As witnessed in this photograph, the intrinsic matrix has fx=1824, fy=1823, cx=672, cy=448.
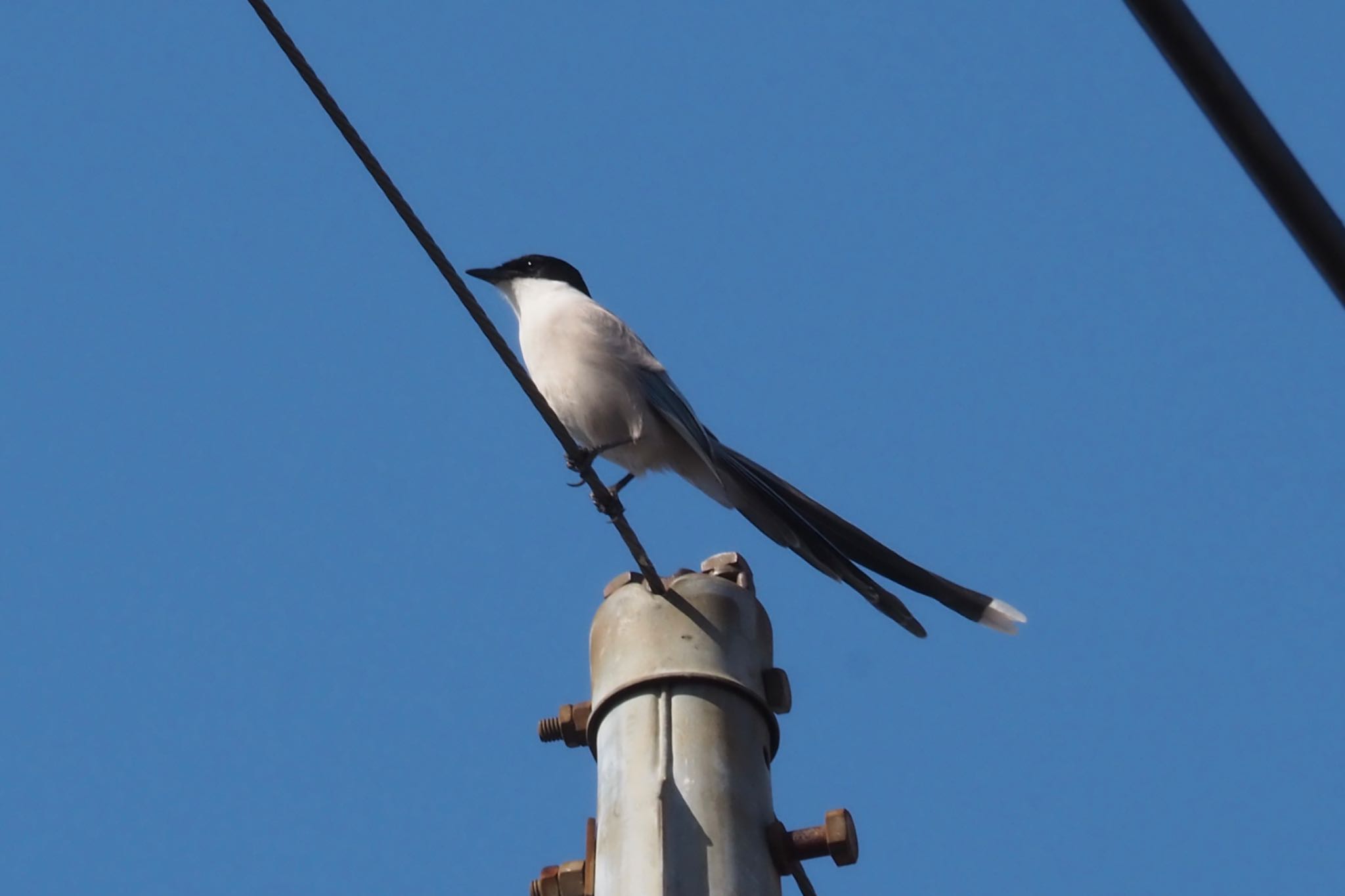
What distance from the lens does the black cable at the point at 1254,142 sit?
62.4 inches

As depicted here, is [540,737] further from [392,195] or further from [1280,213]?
[1280,213]

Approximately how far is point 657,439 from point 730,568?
2.16m

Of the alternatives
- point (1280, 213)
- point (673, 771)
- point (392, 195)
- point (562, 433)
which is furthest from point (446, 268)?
point (1280, 213)

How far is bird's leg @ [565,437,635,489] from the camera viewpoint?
14.2 feet

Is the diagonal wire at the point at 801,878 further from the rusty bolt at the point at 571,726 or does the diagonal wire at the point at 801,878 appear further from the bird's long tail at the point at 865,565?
the bird's long tail at the point at 865,565

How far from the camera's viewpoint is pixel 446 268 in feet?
11.8

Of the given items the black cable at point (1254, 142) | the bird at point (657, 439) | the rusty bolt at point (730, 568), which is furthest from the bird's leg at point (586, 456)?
the black cable at point (1254, 142)

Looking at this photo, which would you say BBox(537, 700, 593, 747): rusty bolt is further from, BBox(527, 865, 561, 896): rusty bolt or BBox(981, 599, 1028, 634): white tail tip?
BBox(981, 599, 1028, 634): white tail tip

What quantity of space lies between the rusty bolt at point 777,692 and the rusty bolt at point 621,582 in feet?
1.05

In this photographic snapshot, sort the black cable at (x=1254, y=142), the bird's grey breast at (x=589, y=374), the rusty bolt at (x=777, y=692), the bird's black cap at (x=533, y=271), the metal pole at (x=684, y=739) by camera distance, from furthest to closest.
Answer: the bird's black cap at (x=533, y=271)
the bird's grey breast at (x=589, y=374)
the rusty bolt at (x=777, y=692)
the metal pole at (x=684, y=739)
the black cable at (x=1254, y=142)

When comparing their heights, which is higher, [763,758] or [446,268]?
[446,268]

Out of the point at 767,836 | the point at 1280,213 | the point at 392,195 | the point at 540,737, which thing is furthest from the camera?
the point at 392,195

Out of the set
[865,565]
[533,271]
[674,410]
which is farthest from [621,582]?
[533,271]

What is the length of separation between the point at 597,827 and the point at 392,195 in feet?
4.29
